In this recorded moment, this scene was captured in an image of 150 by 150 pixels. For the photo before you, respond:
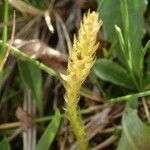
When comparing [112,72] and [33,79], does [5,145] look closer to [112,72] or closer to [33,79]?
[33,79]

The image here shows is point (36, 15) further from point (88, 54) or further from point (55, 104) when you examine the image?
point (88, 54)

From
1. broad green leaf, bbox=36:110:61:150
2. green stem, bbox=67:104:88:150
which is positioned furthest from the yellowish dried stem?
broad green leaf, bbox=36:110:61:150

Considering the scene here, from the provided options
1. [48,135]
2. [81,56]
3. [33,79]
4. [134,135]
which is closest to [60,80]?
[33,79]

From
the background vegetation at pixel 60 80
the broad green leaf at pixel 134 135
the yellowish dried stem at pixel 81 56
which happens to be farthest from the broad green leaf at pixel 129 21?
the yellowish dried stem at pixel 81 56

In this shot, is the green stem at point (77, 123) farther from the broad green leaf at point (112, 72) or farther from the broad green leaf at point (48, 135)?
the broad green leaf at point (112, 72)

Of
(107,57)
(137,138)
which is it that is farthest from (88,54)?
(107,57)
